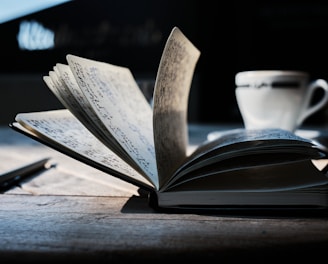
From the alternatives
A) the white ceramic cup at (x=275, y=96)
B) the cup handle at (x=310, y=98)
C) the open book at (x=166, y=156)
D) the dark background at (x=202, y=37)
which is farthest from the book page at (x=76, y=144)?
the dark background at (x=202, y=37)

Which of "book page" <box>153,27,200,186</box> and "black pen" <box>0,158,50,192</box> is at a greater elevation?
"book page" <box>153,27,200,186</box>

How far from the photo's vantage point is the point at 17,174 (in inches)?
19.8

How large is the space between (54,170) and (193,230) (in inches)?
13.2

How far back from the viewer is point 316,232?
0.96 feet

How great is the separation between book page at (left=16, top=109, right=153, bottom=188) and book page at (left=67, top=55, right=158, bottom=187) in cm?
2

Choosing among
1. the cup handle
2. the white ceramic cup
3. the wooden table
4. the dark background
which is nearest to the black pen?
the wooden table

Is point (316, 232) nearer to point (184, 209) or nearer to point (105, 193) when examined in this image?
point (184, 209)

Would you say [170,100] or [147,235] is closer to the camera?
[147,235]

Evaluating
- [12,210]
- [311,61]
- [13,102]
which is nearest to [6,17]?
[13,102]

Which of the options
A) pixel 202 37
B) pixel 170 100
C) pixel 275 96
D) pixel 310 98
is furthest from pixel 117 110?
pixel 202 37

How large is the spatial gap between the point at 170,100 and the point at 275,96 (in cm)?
45

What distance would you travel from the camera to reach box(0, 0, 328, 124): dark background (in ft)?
9.43

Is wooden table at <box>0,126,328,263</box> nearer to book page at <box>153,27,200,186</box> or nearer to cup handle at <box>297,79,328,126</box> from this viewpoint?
book page at <box>153,27,200,186</box>

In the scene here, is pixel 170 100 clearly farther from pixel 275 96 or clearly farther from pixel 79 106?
pixel 275 96
